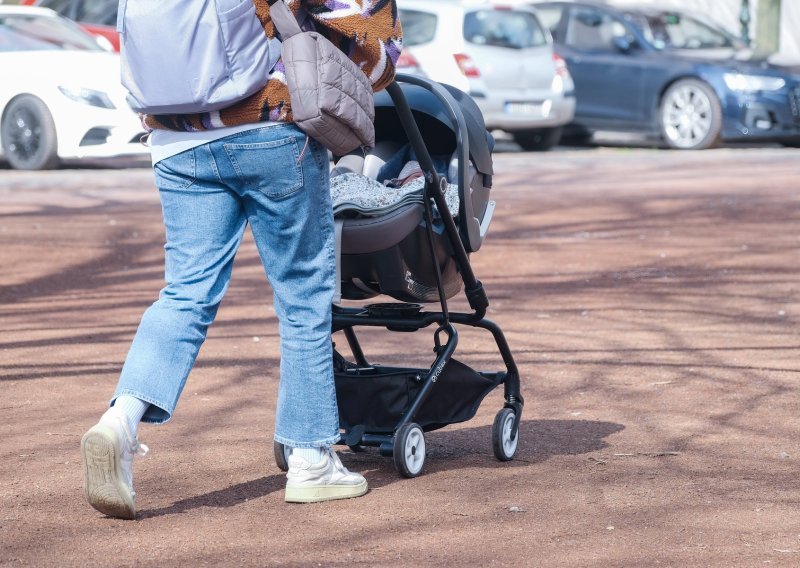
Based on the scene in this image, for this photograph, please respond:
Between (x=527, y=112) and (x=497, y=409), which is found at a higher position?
(x=497, y=409)

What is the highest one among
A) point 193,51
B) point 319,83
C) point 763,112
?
point 193,51

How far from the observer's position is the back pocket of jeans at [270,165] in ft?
12.9

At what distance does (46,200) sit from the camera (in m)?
12.1

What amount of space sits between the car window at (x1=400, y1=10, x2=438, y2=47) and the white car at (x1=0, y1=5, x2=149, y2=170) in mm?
4017

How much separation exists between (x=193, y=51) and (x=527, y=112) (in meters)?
13.7

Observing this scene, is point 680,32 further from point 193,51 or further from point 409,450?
point 193,51

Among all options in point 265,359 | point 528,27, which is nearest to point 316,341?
point 265,359

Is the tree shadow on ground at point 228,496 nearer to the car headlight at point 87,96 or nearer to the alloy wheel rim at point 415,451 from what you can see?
the alloy wheel rim at point 415,451

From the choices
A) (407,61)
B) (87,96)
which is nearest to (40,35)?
(87,96)

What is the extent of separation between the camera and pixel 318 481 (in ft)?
13.9

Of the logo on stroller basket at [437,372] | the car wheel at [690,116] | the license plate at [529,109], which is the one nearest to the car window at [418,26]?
the license plate at [529,109]

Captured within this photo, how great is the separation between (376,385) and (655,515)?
1.04 meters

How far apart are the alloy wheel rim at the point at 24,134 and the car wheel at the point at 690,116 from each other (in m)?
7.44

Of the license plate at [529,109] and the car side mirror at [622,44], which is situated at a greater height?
the car side mirror at [622,44]
